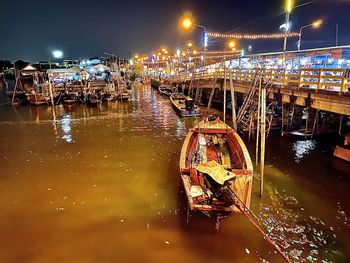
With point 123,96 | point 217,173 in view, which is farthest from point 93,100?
point 217,173

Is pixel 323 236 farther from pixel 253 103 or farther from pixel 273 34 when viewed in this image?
pixel 273 34

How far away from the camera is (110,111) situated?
94.5 feet

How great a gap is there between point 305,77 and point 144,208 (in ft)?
38.8

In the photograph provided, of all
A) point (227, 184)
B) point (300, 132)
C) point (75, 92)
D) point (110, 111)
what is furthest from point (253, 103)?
point (75, 92)

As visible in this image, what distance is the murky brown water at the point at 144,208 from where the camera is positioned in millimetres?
6766

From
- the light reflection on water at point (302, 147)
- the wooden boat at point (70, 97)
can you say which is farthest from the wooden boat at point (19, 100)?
the light reflection on water at point (302, 147)

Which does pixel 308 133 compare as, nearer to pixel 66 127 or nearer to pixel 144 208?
pixel 144 208

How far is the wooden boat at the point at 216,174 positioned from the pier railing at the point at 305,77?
229 inches

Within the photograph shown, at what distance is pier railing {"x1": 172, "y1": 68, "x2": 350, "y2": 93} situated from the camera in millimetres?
11984

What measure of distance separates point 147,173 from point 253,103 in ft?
30.3

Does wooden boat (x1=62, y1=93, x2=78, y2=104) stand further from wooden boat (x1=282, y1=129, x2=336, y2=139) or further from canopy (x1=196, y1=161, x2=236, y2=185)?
canopy (x1=196, y1=161, x2=236, y2=185)

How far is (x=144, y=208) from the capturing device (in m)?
8.74

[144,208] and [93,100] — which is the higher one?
[93,100]

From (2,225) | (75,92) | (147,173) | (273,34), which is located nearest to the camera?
(2,225)
